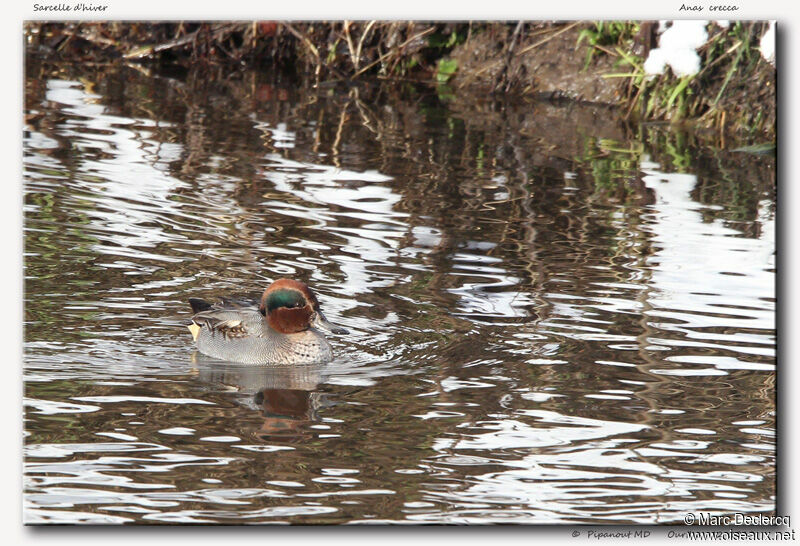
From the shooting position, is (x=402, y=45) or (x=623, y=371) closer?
(x=623, y=371)

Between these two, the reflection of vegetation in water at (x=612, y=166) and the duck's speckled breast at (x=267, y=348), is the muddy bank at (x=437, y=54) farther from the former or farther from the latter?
the duck's speckled breast at (x=267, y=348)

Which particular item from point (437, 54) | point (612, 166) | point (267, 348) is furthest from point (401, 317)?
point (437, 54)

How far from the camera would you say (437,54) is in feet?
52.1

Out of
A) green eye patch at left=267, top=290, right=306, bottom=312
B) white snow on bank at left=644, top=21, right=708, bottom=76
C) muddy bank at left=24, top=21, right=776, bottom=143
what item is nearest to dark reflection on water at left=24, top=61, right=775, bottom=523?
green eye patch at left=267, top=290, right=306, bottom=312

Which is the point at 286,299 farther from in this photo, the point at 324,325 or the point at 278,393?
the point at 278,393

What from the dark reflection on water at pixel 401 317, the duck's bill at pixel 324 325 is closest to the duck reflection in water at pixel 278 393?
the dark reflection on water at pixel 401 317

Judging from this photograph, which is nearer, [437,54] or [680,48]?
[680,48]

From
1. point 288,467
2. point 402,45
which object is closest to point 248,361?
point 288,467

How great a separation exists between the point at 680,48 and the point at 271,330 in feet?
14.7

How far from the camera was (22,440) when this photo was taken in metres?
6.20

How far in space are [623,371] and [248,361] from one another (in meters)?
2.25

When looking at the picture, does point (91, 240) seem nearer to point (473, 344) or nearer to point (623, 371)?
point (473, 344)

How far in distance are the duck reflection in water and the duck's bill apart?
0.81 feet

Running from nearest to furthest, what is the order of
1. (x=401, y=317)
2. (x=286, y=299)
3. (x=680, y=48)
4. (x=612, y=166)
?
(x=286, y=299)
(x=401, y=317)
(x=680, y=48)
(x=612, y=166)
